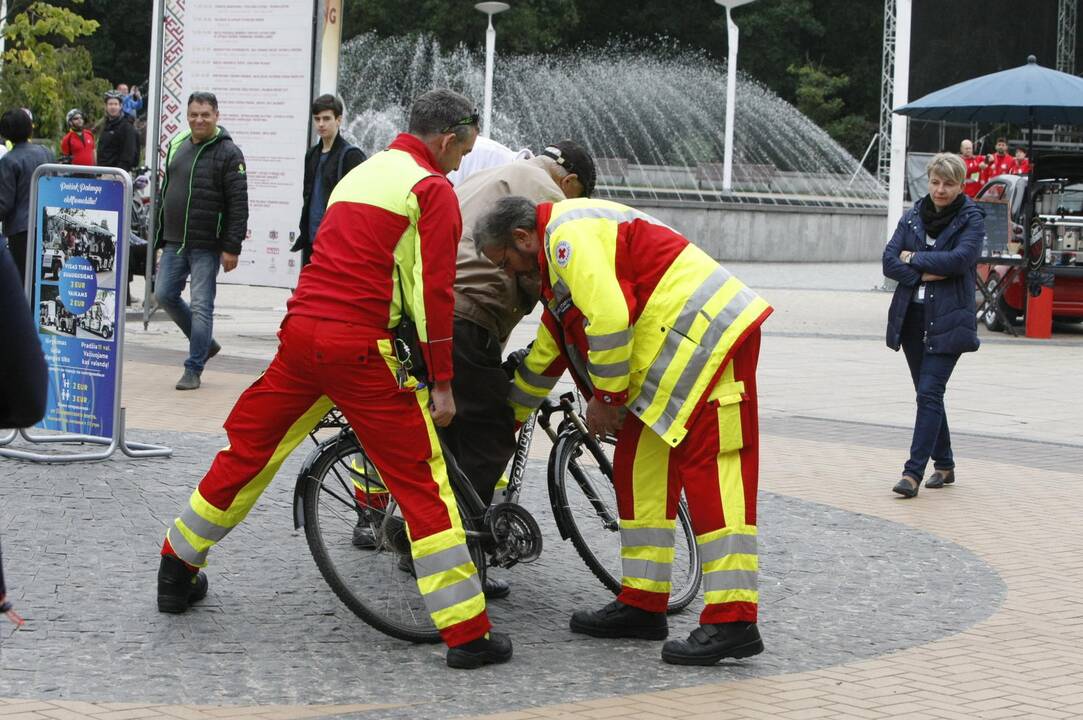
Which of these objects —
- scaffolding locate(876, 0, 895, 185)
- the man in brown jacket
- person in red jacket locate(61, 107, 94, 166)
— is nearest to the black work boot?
the man in brown jacket

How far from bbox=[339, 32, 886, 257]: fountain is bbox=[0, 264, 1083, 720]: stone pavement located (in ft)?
70.1

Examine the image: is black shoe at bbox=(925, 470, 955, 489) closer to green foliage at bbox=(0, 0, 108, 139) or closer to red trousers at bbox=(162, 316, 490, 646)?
red trousers at bbox=(162, 316, 490, 646)

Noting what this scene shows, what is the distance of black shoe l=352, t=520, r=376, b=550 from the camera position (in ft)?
18.9

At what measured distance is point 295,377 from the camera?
546cm

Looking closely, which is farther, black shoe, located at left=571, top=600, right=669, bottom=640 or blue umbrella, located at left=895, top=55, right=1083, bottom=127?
blue umbrella, located at left=895, top=55, right=1083, bottom=127

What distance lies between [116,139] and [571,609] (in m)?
15.6

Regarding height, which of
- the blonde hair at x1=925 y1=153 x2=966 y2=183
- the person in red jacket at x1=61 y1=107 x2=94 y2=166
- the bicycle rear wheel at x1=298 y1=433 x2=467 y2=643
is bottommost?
the bicycle rear wheel at x1=298 y1=433 x2=467 y2=643

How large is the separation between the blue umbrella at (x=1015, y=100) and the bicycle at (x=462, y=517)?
13.9 meters

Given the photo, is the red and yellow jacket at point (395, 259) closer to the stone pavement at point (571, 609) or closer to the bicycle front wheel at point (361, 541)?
the bicycle front wheel at point (361, 541)

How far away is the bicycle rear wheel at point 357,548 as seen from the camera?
5.54 meters

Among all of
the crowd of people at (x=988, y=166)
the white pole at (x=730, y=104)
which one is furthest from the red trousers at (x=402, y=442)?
the white pole at (x=730, y=104)

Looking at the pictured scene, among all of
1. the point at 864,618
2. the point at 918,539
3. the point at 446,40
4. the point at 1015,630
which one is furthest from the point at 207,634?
the point at 446,40

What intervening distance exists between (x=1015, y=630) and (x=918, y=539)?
163cm

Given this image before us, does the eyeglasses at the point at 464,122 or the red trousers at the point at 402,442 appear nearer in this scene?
the red trousers at the point at 402,442
